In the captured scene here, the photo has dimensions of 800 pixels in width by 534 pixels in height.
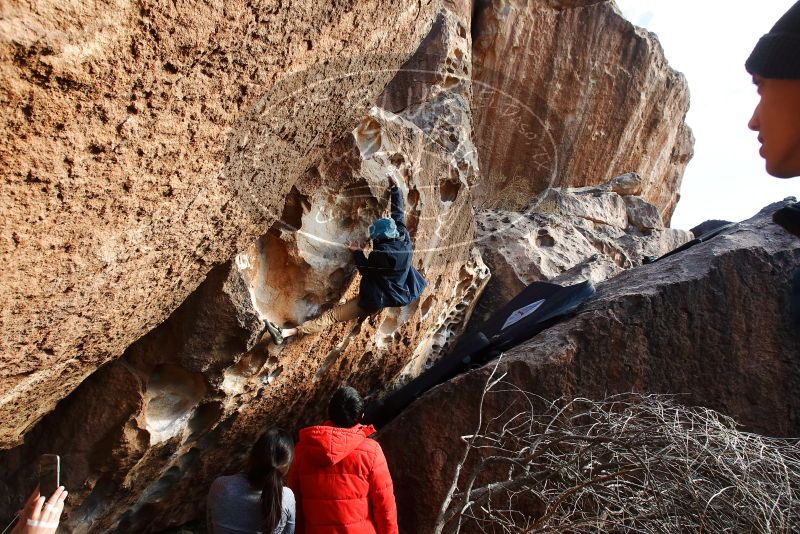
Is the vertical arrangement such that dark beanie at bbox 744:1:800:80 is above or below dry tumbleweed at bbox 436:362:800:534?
above

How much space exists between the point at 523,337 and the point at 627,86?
232 inches

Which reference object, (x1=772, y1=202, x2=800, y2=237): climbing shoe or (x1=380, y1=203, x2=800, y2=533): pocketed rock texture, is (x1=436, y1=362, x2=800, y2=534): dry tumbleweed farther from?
(x1=772, y1=202, x2=800, y2=237): climbing shoe

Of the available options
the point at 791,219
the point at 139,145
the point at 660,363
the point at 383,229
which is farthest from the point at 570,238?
the point at 791,219

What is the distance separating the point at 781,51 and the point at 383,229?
2.81m

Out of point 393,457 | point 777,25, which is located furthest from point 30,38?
point 393,457

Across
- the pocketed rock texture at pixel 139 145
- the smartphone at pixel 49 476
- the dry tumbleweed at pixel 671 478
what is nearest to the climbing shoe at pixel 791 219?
the dry tumbleweed at pixel 671 478

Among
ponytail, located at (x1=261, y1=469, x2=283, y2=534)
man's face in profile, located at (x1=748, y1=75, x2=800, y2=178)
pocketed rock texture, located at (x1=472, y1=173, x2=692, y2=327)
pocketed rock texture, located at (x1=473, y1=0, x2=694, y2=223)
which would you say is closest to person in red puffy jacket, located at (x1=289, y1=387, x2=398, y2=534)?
ponytail, located at (x1=261, y1=469, x2=283, y2=534)

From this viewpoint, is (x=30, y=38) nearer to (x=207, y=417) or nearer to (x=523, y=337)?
(x=207, y=417)

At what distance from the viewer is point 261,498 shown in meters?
2.72

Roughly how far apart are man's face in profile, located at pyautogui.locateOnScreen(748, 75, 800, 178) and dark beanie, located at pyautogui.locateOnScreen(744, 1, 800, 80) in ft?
0.05

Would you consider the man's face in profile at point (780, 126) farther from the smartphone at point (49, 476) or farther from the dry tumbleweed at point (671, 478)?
the smartphone at point (49, 476)

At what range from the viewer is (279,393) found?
4059 mm

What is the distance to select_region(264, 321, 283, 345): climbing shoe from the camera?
347 centimetres

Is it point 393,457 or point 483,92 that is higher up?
point 483,92
